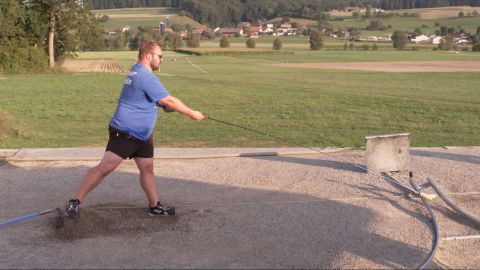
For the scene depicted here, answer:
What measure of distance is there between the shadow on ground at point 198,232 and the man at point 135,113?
425 mm

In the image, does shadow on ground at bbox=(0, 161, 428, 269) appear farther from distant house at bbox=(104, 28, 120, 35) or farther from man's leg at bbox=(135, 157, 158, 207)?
distant house at bbox=(104, 28, 120, 35)

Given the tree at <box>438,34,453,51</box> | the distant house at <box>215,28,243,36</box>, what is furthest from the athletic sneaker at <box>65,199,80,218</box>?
the distant house at <box>215,28,243,36</box>

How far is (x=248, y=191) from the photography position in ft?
24.1

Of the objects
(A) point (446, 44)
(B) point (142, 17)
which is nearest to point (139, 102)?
(A) point (446, 44)

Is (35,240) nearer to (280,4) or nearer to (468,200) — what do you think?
(468,200)

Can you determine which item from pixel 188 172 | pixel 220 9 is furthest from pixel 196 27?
pixel 188 172

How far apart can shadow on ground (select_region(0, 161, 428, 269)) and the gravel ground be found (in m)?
0.01

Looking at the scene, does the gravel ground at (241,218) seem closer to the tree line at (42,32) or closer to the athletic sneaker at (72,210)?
the athletic sneaker at (72,210)

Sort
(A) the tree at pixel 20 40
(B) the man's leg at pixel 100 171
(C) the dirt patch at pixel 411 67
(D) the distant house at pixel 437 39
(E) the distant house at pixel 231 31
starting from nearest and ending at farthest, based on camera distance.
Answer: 1. (B) the man's leg at pixel 100 171
2. (A) the tree at pixel 20 40
3. (C) the dirt patch at pixel 411 67
4. (D) the distant house at pixel 437 39
5. (E) the distant house at pixel 231 31

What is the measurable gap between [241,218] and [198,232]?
603mm

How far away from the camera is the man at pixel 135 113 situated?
19.4 ft

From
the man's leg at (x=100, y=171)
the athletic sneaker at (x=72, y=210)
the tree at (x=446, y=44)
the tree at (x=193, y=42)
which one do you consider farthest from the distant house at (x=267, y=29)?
the athletic sneaker at (x=72, y=210)

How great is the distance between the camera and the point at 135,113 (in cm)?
600

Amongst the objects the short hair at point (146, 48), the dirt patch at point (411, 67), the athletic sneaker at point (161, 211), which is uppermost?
the short hair at point (146, 48)
